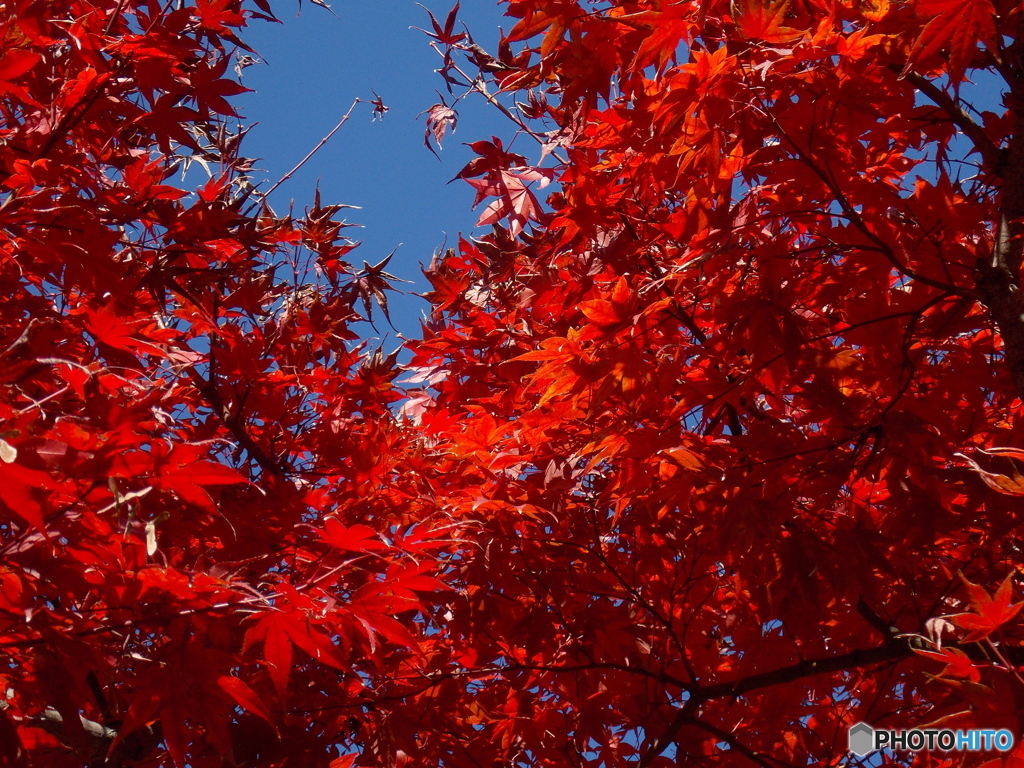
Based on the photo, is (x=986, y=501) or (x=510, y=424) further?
(x=510, y=424)

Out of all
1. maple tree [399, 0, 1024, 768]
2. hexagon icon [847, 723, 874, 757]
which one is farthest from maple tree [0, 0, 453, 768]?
hexagon icon [847, 723, 874, 757]

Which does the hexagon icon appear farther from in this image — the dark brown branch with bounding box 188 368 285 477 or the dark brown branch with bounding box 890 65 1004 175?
the dark brown branch with bounding box 188 368 285 477

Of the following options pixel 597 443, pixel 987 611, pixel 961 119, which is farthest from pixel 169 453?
pixel 961 119

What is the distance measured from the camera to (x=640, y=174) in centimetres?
231

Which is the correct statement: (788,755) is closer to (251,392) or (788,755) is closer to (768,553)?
(768,553)

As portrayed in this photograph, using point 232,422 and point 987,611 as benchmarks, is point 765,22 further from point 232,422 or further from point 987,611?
point 232,422

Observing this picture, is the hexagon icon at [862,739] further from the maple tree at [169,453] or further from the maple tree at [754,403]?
the maple tree at [169,453]

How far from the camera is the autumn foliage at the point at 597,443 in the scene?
1604 millimetres

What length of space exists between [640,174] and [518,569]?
4.05 feet

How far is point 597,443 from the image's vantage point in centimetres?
209

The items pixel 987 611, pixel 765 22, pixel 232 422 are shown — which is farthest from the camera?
pixel 232 422

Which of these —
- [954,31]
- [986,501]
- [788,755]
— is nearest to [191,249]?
[954,31]

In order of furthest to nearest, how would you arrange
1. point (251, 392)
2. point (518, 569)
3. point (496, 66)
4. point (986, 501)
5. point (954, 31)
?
point (251, 392), point (496, 66), point (518, 569), point (986, 501), point (954, 31)

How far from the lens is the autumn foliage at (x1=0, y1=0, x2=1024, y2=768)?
63.2 inches
